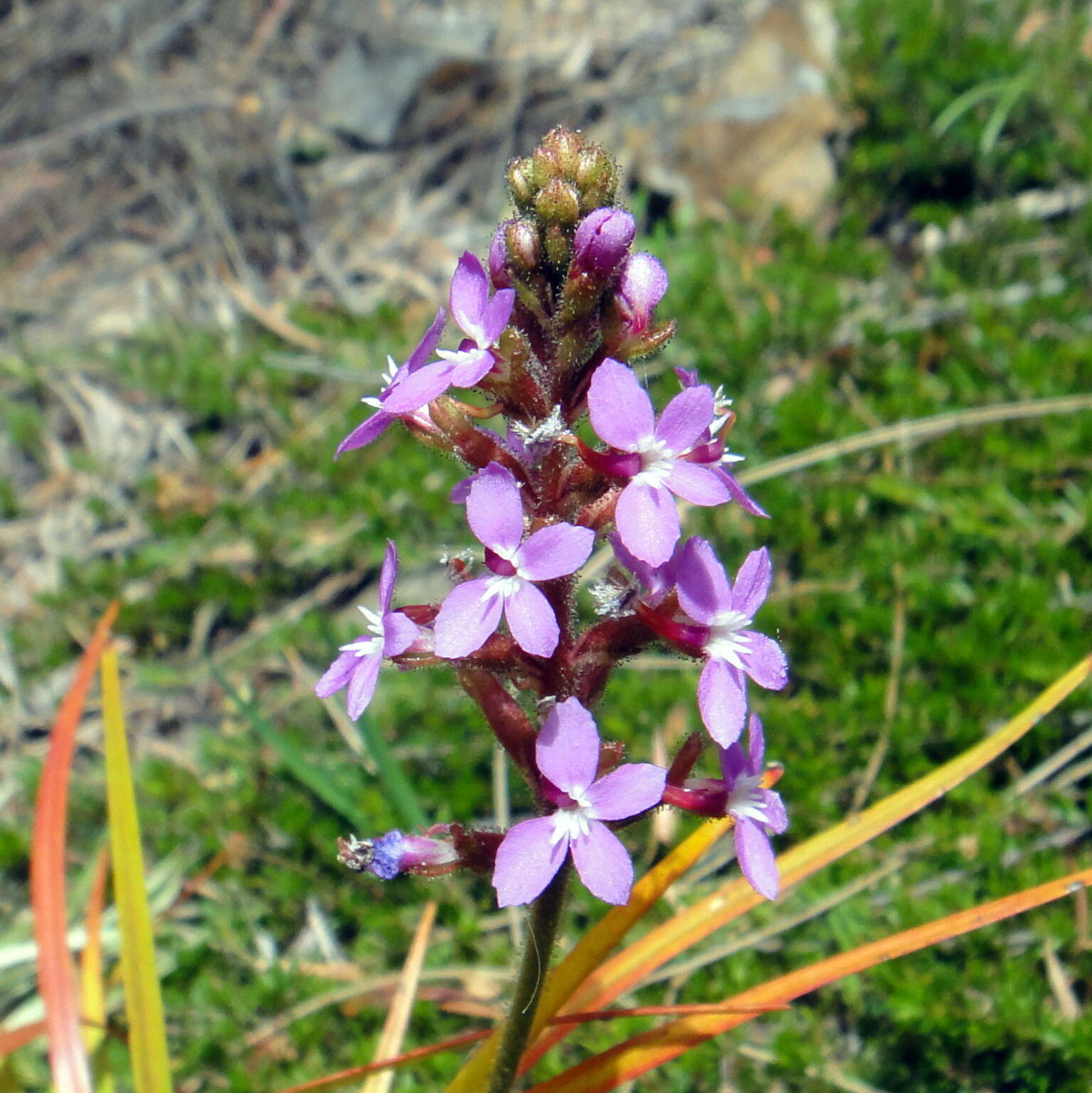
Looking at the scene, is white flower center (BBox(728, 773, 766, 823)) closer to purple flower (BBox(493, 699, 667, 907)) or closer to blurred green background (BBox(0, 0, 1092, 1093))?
purple flower (BBox(493, 699, 667, 907))

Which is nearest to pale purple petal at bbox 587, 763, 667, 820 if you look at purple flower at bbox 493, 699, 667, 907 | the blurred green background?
purple flower at bbox 493, 699, 667, 907

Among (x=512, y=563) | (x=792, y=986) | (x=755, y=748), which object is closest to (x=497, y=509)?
(x=512, y=563)

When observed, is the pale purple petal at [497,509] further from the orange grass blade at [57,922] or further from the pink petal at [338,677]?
the orange grass blade at [57,922]

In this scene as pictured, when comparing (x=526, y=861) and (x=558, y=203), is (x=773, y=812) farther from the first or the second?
(x=558, y=203)

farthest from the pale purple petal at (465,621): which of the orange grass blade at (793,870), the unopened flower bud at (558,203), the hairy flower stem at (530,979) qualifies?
the orange grass blade at (793,870)

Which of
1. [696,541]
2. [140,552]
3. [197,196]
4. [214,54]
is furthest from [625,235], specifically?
[214,54]

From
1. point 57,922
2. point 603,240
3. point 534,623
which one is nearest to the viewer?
point 534,623
